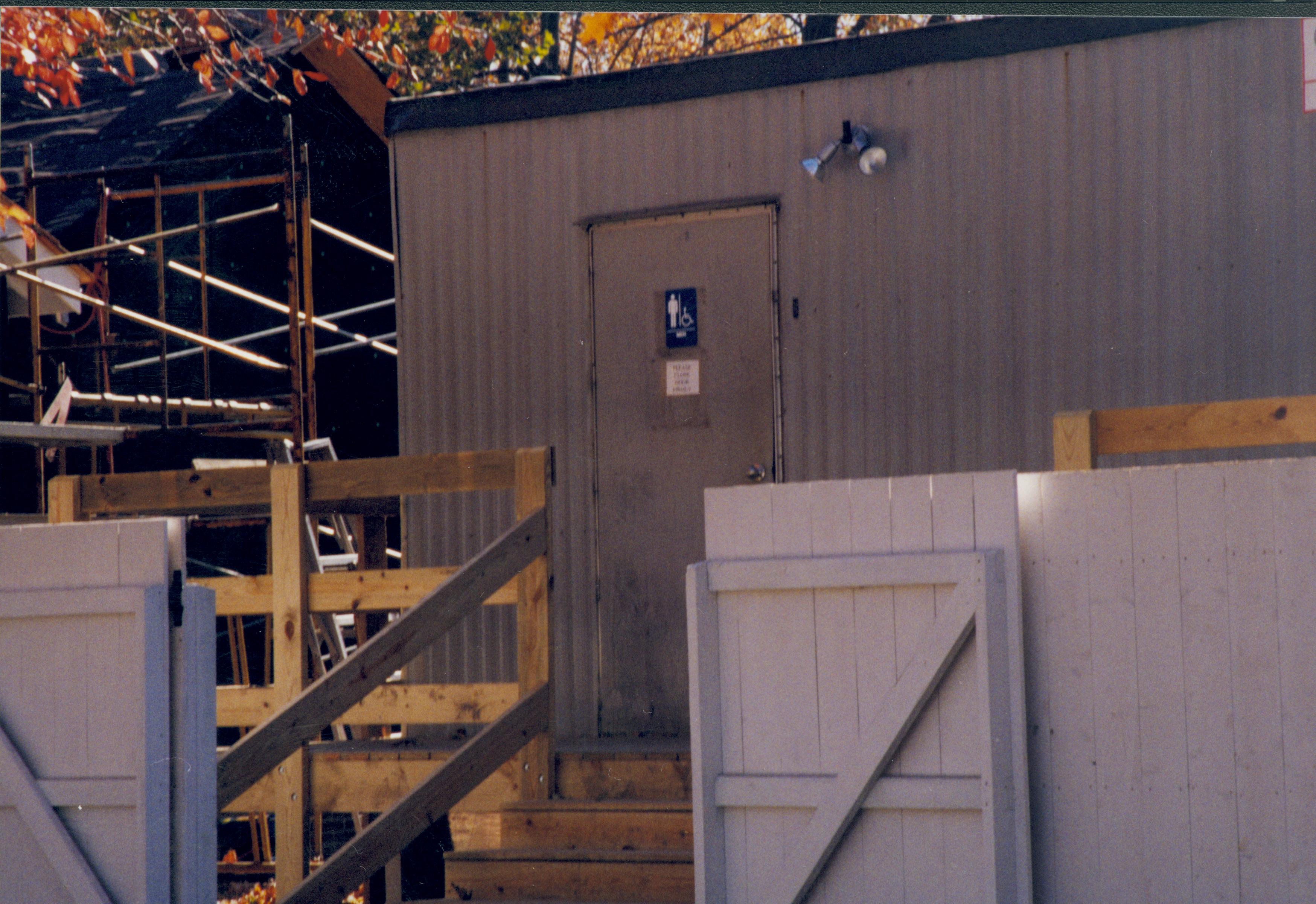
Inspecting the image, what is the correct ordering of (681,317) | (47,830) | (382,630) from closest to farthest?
(47,830) < (382,630) < (681,317)

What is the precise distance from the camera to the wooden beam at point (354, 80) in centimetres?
1377

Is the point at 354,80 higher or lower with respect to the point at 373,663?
higher

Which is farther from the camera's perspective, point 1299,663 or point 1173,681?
point 1173,681

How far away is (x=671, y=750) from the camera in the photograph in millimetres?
6824

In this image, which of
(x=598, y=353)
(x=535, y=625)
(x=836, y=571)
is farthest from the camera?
(x=598, y=353)

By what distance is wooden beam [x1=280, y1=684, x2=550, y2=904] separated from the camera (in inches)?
242

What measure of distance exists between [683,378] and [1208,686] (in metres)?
3.70

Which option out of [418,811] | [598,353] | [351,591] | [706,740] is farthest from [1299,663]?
[598,353]

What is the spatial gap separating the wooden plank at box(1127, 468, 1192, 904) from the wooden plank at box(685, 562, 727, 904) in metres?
1.38

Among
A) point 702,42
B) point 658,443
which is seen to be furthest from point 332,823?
point 702,42

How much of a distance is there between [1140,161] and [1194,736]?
10.9 ft

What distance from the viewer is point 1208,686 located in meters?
4.64

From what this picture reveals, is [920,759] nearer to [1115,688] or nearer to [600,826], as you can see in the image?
[1115,688]

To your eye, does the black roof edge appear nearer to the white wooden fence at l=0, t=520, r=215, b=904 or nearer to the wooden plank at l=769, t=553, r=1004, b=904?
the wooden plank at l=769, t=553, r=1004, b=904
